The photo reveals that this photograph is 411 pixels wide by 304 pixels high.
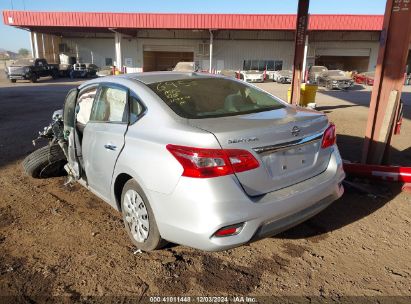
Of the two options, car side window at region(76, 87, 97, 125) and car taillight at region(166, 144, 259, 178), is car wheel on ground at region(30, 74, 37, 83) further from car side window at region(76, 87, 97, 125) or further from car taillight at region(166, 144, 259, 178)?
car taillight at region(166, 144, 259, 178)

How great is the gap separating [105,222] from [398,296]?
2816 mm

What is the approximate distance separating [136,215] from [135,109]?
0.95m

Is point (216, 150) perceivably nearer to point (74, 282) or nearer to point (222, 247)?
point (222, 247)

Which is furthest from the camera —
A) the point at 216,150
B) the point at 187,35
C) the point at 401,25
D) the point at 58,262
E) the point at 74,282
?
the point at 187,35

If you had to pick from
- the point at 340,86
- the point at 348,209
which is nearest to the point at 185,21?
the point at 340,86

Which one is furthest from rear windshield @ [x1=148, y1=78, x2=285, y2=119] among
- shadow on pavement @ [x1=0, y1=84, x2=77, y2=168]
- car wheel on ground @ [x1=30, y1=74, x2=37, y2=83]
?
car wheel on ground @ [x1=30, y1=74, x2=37, y2=83]

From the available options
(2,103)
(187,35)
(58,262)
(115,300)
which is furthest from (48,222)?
(187,35)

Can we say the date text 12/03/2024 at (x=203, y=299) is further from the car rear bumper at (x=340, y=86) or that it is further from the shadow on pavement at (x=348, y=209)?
the car rear bumper at (x=340, y=86)

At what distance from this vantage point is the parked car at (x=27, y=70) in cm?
2627

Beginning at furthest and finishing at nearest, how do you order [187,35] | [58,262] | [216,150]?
[187,35]
[58,262]
[216,150]

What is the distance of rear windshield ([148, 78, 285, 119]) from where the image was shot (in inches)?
118

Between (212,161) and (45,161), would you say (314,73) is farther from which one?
(212,161)

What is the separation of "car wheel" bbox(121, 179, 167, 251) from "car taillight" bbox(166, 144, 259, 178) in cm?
63

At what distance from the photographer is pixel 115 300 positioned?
2.60 meters
